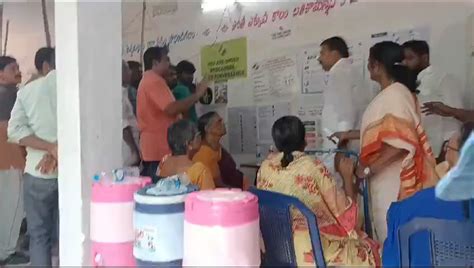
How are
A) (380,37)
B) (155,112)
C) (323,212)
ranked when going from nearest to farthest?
(323,212) < (380,37) < (155,112)

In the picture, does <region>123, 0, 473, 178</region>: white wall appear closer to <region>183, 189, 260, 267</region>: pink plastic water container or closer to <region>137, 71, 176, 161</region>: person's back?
<region>137, 71, 176, 161</region>: person's back

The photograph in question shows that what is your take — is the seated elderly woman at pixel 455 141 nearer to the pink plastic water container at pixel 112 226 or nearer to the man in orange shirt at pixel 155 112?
the man in orange shirt at pixel 155 112

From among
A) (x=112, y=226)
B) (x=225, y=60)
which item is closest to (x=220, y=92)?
(x=225, y=60)

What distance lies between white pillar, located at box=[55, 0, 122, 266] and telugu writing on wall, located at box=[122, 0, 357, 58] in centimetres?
183

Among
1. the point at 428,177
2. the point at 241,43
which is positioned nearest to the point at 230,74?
the point at 241,43

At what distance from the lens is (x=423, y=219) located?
1.53m

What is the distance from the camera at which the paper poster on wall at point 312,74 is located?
3404mm

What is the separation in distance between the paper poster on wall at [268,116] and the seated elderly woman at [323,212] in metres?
1.37

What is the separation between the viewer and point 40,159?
287 centimetres

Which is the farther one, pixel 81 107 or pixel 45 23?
pixel 45 23

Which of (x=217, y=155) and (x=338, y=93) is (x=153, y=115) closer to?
(x=217, y=155)

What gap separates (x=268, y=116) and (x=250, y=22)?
2.05 ft

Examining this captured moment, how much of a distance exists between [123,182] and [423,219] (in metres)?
0.79

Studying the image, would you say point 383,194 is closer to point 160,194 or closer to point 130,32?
point 160,194
